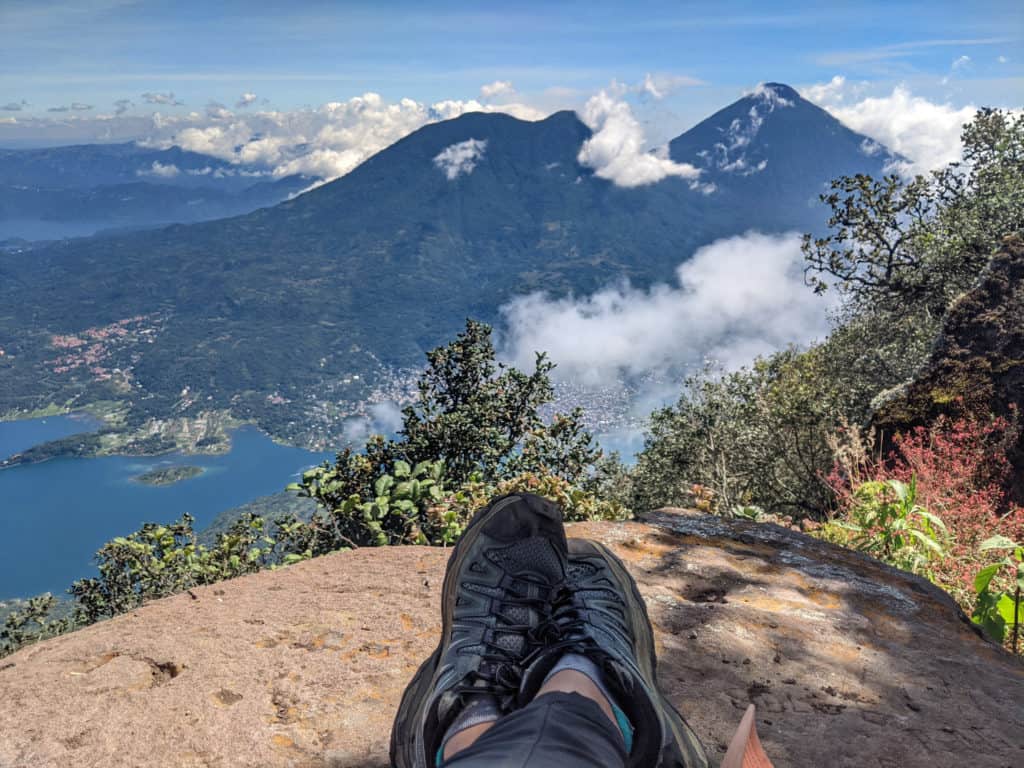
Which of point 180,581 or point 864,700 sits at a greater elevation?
point 864,700

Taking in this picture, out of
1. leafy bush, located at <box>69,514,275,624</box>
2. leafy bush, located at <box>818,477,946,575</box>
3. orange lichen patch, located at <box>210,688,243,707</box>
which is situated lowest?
leafy bush, located at <box>69,514,275,624</box>

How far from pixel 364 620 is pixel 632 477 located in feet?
52.5

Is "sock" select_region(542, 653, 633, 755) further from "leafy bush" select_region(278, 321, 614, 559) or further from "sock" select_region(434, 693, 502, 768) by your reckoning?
"leafy bush" select_region(278, 321, 614, 559)

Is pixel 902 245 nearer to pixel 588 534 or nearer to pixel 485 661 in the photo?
pixel 588 534

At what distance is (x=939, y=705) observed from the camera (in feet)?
9.59

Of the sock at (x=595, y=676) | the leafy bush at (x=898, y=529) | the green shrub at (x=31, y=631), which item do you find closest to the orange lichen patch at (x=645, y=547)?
the leafy bush at (x=898, y=529)

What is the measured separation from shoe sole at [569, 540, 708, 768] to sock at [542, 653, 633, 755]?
0.12 meters

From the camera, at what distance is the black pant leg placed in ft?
4.34

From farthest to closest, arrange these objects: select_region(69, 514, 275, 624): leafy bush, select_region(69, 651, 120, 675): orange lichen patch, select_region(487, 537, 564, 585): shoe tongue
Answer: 1. select_region(69, 514, 275, 624): leafy bush
2. select_region(69, 651, 120, 675): orange lichen patch
3. select_region(487, 537, 564, 585): shoe tongue

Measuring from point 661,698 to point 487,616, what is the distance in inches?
29.3

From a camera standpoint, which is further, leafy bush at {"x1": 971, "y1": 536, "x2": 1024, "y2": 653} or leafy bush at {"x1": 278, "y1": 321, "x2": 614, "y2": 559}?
leafy bush at {"x1": 278, "y1": 321, "x2": 614, "y2": 559}

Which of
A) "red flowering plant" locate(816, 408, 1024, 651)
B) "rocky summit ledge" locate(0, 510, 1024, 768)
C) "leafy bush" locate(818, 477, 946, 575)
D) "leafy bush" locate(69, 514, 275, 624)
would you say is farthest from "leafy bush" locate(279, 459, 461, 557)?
"red flowering plant" locate(816, 408, 1024, 651)

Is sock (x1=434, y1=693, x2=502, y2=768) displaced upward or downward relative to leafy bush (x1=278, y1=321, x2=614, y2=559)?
upward

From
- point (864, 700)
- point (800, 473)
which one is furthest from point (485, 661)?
point (800, 473)
